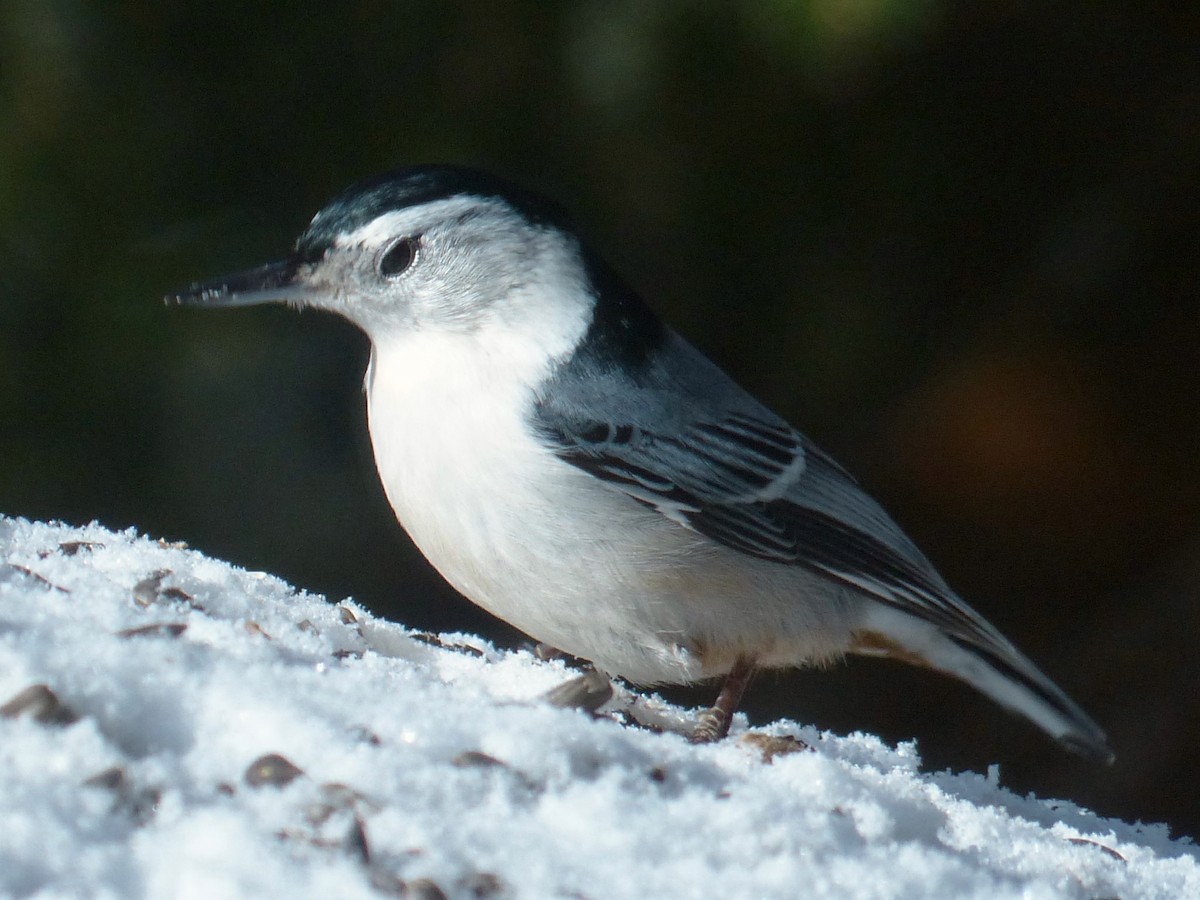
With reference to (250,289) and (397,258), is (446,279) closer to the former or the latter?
(397,258)

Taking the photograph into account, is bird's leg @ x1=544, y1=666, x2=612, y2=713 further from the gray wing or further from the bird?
the gray wing

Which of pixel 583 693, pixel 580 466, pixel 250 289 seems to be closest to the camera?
pixel 583 693

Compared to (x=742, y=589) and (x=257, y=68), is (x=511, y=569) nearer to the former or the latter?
(x=742, y=589)

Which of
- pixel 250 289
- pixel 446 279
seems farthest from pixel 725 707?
pixel 250 289

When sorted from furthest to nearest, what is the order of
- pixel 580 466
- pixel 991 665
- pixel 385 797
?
pixel 991 665, pixel 580 466, pixel 385 797

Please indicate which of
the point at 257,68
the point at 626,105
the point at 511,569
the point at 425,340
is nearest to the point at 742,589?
the point at 511,569

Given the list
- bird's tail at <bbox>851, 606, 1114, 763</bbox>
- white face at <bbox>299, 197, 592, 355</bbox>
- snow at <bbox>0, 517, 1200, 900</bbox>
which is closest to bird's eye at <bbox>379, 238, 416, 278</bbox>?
white face at <bbox>299, 197, 592, 355</bbox>

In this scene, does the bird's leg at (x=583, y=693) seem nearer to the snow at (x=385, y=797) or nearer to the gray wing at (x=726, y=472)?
the snow at (x=385, y=797)
